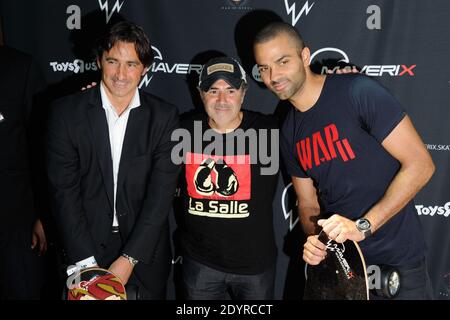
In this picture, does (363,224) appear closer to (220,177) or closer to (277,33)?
(220,177)

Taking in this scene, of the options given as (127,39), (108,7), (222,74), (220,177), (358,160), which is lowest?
(220,177)

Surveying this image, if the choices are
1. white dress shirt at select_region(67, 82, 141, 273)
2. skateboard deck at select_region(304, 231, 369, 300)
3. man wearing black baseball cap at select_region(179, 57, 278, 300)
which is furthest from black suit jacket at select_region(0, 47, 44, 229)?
skateboard deck at select_region(304, 231, 369, 300)

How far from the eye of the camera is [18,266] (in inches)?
108

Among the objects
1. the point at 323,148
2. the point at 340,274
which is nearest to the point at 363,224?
the point at 340,274

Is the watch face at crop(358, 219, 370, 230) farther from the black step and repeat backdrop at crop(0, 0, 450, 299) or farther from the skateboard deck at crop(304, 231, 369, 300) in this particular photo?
the black step and repeat backdrop at crop(0, 0, 450, 299)

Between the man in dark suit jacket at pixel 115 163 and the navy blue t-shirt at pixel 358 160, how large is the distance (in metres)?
0.77

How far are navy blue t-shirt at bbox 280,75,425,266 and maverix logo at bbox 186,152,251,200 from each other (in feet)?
1.36

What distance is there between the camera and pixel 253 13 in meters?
3.06

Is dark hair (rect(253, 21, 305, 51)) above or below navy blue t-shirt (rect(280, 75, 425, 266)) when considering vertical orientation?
above

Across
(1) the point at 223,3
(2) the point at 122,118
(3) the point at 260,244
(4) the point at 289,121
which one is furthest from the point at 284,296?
(1) the point at 223,3

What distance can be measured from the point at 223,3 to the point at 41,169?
159cm

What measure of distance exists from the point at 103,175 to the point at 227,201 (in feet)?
2.15

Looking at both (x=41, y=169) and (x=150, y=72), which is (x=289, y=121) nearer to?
(x=150, y=72)

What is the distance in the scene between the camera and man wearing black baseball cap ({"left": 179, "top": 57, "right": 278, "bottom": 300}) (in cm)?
253
